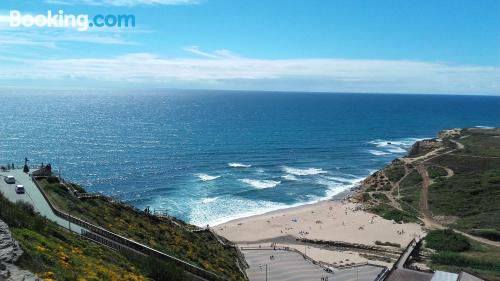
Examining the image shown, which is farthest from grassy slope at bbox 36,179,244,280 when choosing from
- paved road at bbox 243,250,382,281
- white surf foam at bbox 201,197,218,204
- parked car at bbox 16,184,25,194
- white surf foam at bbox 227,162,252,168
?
white surf foam at bbox 227,162,252,168

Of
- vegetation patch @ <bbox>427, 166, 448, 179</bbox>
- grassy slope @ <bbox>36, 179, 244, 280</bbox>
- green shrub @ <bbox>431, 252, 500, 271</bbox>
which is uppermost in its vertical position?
grassy slope @ <bbox>36, 179, 244, 280</bbox>

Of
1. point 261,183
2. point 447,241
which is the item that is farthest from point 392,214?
point 261,183

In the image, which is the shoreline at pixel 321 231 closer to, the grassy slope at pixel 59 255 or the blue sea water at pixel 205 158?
the blue sea water at pixel 205 158

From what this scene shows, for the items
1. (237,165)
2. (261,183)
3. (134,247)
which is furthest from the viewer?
(237,165)

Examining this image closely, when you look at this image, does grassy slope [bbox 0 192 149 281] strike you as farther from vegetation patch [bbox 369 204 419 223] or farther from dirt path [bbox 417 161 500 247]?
vegetation patch [bbox 369 204 419 223]

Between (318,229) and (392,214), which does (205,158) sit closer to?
(318,229)

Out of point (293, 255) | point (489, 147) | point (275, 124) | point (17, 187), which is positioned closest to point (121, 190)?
point (293, 255)

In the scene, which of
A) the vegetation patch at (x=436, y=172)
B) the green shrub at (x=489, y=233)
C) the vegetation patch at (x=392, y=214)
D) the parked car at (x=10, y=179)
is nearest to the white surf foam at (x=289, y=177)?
the vegetation patch at (x=392, y=214)
